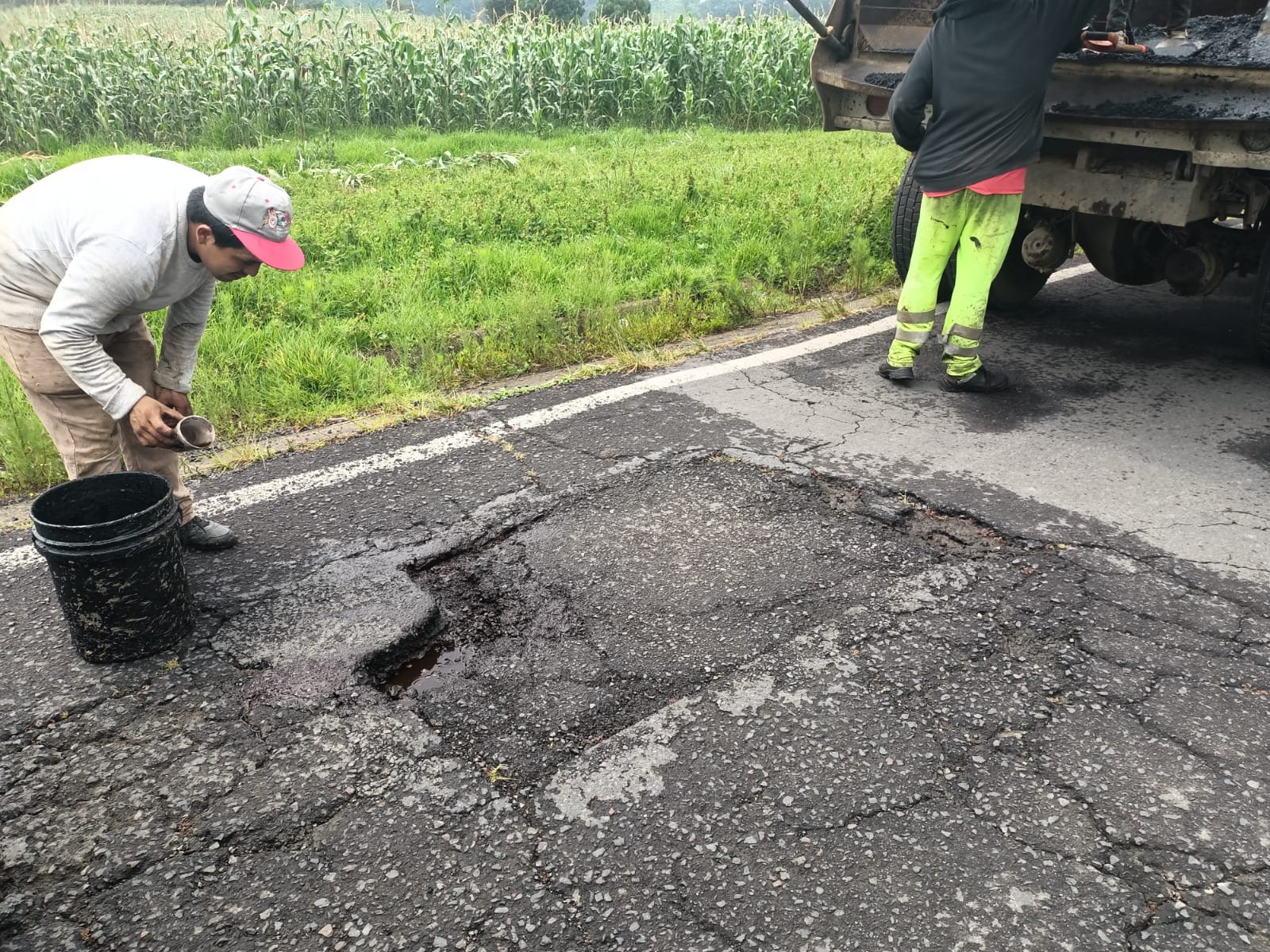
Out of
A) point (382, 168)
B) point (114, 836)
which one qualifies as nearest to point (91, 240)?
point (114, 836)

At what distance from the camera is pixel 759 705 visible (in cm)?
264

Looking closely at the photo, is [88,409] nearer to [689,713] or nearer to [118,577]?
[118,577]

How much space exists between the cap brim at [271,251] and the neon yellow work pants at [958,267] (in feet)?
9.78

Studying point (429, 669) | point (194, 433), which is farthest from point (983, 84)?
point (194, 433)

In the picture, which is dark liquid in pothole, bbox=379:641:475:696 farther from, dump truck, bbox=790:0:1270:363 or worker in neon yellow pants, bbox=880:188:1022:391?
dump truck, bbox=790:0:1270:363

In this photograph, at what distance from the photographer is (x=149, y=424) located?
2.91 metres

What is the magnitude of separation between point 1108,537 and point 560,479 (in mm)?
2047

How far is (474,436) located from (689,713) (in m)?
2.08

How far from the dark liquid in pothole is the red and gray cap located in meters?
1.23

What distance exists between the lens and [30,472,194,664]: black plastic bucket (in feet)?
9.02

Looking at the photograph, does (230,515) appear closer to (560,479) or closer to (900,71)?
(560,479)

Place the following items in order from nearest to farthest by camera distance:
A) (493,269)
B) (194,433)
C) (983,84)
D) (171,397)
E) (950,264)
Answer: (194,433), (171,397), (983,84), (950,264), (493,269)

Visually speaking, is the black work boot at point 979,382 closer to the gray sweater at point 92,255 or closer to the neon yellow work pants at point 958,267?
the neon yellow work pants at point 958,267

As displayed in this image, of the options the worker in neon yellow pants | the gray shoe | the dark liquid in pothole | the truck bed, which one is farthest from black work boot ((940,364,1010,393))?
the gray shoe
